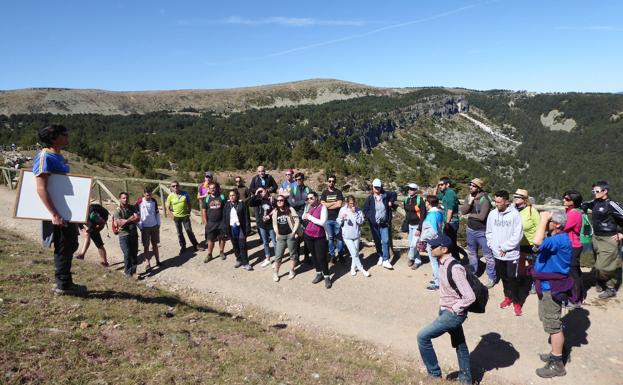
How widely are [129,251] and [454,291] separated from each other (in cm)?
703

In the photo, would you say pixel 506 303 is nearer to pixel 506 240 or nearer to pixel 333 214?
pixel 506 240

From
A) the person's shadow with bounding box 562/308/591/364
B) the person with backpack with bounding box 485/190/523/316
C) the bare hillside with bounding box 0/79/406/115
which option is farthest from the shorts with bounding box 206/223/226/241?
the bare hillside with bounding box 0/79/406/115

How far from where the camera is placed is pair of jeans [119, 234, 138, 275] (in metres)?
8.56

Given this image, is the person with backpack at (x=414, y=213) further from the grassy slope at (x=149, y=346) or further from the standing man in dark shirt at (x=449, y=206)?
the grassy slope at (x=149, y=346)

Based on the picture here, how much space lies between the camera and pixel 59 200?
481cm

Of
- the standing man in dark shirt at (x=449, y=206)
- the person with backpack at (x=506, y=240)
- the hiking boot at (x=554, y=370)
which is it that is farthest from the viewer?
the standing man in dark shirt at (x=449, y=206)

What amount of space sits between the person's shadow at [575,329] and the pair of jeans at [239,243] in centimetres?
613

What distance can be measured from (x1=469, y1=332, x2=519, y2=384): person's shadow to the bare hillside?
4592 inches

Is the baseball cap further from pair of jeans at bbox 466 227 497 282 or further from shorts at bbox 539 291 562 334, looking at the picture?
pair of jeans at bbox 466 227 497 282

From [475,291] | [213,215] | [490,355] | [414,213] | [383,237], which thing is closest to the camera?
[475,291]

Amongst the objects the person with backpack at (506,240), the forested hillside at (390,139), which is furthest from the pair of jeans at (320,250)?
the forested hillside at (390,139)

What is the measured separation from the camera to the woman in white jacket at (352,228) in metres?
8.27

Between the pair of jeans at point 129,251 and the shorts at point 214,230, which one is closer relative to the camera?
the pair of jeans at point 129,251

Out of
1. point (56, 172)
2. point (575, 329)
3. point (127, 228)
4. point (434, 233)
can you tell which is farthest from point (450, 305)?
point (127, 228)
